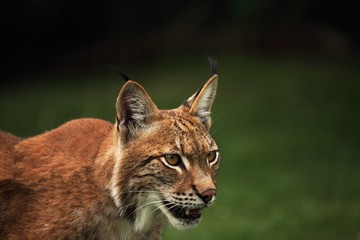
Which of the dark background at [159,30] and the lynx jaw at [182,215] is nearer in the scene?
the lynx jaw at [182,215]

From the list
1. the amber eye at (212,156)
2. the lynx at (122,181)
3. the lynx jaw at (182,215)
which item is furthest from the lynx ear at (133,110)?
the lynx jaw at (182,215)

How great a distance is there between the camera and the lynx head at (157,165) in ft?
16.5

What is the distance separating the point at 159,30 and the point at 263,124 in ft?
21.8

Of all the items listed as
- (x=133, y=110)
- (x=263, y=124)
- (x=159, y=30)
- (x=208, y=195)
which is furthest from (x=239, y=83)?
(x=208, y=195)

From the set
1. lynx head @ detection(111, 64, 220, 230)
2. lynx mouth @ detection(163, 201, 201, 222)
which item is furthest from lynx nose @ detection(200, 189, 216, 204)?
lynx mouth @ detection(163, 201, 201, 222)

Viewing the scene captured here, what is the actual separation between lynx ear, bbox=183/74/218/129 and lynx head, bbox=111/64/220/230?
249 millimetres

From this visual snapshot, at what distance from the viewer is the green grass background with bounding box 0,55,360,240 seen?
9672 mm

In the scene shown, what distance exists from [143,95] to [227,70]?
1215 centimetres

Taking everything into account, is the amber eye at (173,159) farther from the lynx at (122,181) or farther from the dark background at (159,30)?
the dark background at (159,30)

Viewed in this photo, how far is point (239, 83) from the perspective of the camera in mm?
16516

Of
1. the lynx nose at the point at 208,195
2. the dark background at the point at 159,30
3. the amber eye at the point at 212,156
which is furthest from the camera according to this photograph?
the dark background at the point at 159,30

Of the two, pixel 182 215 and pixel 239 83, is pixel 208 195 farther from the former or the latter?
pixel 239 83

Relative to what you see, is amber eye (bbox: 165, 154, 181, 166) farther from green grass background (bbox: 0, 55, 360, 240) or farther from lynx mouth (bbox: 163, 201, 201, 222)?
green grass background (bbox: 0, 55, 360, 240)

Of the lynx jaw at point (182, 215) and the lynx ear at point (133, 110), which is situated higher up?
the lynx ear at point (133, 110)
